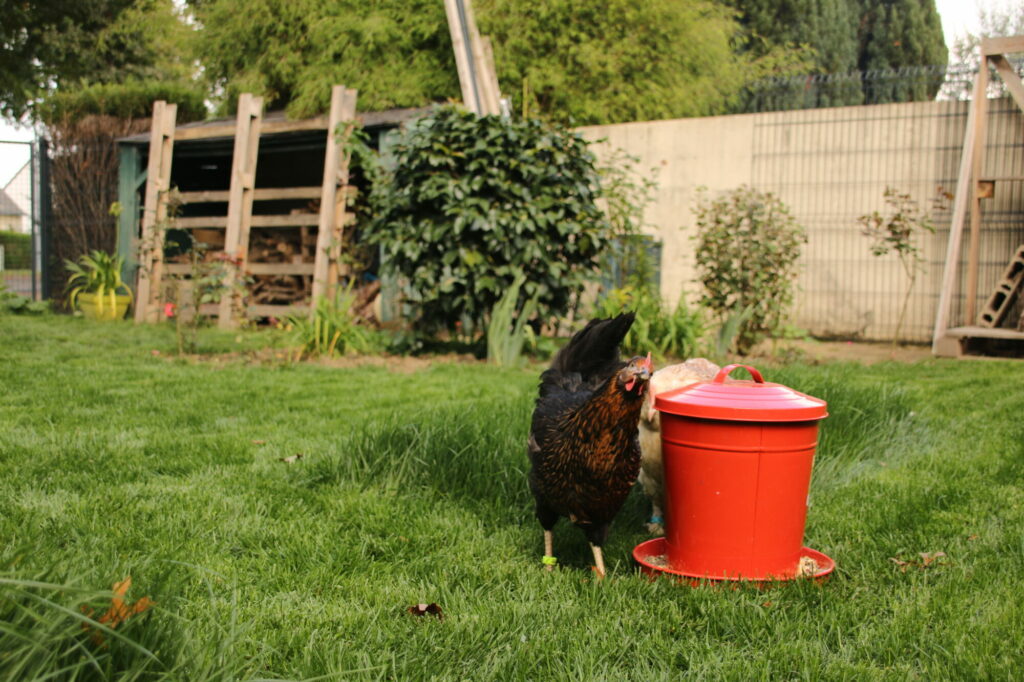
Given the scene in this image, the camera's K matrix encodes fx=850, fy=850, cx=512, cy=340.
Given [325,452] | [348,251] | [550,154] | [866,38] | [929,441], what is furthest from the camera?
[866,38]

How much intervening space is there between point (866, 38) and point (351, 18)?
21170 millimetres

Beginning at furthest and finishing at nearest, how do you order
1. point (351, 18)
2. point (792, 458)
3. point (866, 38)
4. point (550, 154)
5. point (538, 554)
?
1. point (866, 38)
2. point (351, 18)
3. point (550, 154)
4. point (538, 554)
5. point (792, 458)

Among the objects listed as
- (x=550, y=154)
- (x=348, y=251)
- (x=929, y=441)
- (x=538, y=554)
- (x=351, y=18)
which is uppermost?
(x=351, y=18)

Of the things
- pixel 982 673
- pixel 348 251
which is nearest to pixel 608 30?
pixel 348 251

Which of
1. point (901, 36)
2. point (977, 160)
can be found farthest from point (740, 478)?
point (901, 36)

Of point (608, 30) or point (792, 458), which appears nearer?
point (792, 458)

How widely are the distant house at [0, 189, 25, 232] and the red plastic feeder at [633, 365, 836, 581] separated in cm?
1387

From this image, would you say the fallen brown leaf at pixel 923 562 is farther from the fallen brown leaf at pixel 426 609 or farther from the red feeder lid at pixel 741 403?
the fallen brown leaf at pixel 426 609

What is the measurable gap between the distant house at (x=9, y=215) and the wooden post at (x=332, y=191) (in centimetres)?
726

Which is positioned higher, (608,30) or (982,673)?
(608,30)

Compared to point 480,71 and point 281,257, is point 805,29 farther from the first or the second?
point 281,257

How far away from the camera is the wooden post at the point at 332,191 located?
8914mm

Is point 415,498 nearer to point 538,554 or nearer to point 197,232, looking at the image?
point 538,554

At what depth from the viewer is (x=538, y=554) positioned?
2.90 metres
